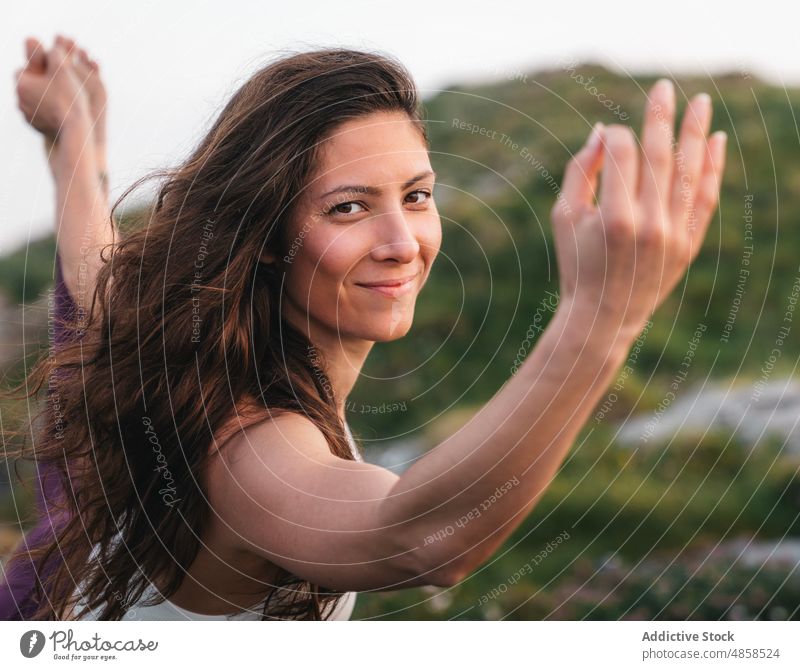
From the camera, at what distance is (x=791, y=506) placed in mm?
2076

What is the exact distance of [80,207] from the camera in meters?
1.42

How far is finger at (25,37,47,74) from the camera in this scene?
58.6 inches

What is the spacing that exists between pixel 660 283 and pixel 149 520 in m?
0.69

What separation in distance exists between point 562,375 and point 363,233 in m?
0.41

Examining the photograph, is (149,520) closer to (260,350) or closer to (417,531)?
(260,350)

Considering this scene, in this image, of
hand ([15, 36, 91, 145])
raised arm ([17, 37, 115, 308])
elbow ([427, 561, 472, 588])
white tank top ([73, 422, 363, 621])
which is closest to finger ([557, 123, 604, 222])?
elbow ([427, 561, 472, 588])

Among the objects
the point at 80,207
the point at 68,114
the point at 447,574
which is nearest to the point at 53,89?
the point at 68,114

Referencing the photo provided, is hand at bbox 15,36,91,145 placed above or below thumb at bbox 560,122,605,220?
below

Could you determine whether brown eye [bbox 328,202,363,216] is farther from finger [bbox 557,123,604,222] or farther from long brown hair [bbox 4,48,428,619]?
finger [bbox 557,123,604,222]

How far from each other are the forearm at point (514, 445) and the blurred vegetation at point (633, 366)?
38.1 inches

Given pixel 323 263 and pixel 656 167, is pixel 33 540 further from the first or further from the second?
pixel 656 167

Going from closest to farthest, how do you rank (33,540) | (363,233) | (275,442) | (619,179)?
1. (619,179)
2. (275,442)
3. (363,233)
4. (33,540)

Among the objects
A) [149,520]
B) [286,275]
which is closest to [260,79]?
[286,275]

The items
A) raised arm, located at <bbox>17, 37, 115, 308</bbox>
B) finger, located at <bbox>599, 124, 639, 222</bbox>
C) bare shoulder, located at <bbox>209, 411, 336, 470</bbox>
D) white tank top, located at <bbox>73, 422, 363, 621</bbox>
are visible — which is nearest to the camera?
finger, located at <bbox>599, 124, 639, 222</bbox>
